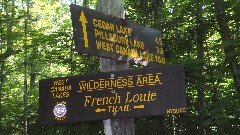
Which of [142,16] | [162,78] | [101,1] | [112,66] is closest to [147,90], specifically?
[162,78]

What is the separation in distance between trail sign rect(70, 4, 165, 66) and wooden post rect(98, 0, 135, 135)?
24cm

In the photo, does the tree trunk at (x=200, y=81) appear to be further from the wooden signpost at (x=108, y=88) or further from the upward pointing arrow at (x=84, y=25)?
the upward pointing arrow at (x=84, y=25)

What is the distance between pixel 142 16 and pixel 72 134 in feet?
15.2

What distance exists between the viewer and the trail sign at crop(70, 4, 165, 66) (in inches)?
134

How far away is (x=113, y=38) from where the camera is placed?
3.75m

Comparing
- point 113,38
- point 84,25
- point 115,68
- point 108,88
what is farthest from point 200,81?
point 84,25

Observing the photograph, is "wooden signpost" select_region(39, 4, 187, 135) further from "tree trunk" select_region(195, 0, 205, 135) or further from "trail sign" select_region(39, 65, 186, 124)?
"tree trunk" select_region(195, 0, 205, 135)

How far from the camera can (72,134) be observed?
10.2 meters

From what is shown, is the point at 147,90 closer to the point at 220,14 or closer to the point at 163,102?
the point at 163,102

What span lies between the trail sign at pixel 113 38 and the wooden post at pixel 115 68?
0.24 metres

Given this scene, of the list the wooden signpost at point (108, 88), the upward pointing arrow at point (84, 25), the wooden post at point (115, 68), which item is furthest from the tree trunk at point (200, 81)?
the upward pointing arrow at point (84, 25)

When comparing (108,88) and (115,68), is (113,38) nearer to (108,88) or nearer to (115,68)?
(115,68)

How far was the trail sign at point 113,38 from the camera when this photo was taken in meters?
3.39

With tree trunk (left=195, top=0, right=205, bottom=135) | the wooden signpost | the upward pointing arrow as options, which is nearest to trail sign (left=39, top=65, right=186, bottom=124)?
the wooden signpost
